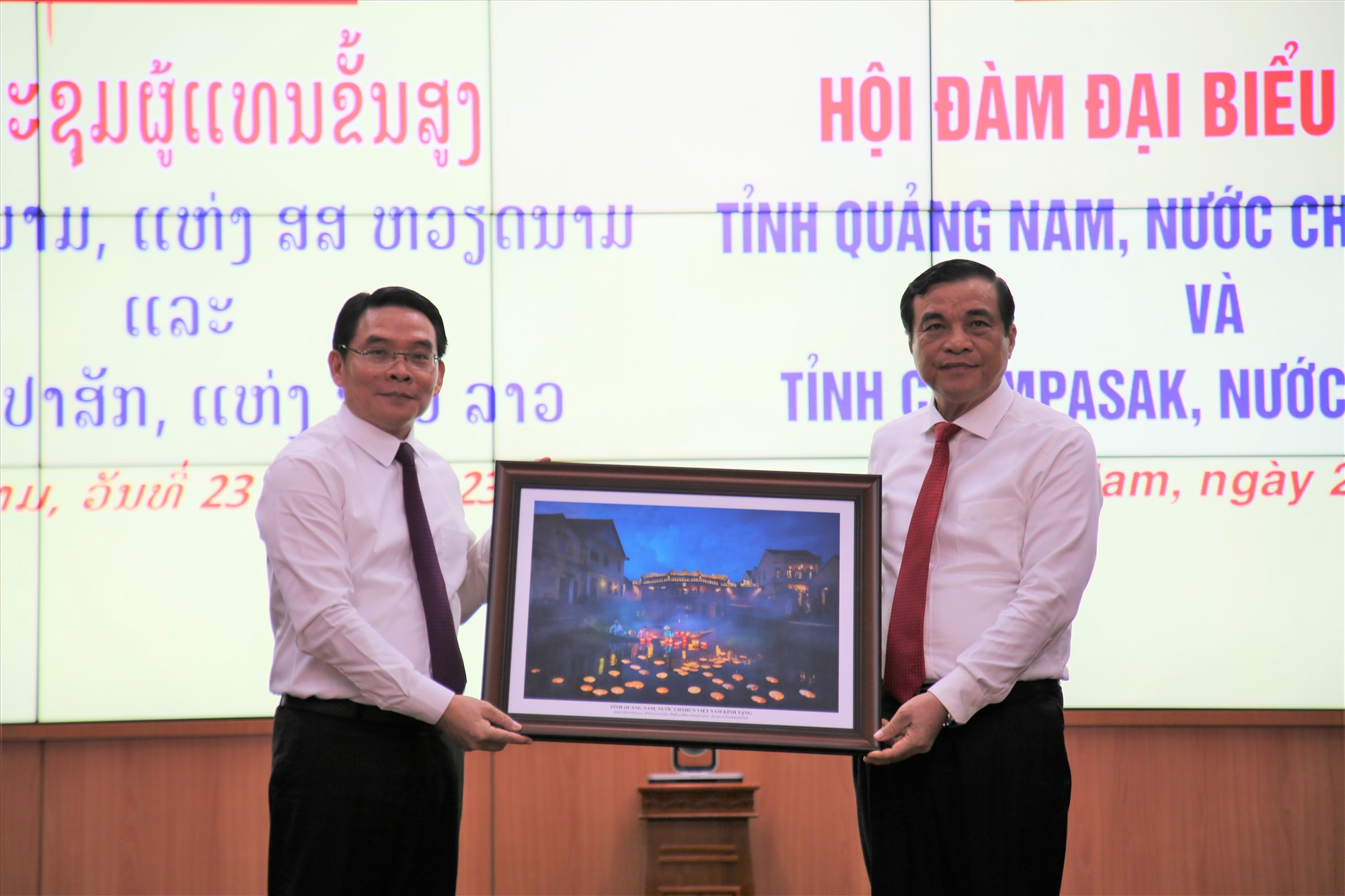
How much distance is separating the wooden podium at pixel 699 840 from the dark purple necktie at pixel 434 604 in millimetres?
1321

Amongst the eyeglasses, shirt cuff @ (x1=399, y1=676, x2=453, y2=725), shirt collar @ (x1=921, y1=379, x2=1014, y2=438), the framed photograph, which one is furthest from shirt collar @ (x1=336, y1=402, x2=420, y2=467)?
shirt collar @ (x1=921, y1=379, x2=1014, y2=438)

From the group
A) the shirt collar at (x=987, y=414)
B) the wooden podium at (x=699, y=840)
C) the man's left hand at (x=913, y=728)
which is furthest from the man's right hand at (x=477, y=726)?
the wooden podium at (x=699, y=840)

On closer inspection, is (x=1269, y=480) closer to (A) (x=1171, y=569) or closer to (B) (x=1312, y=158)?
(A) (x=1171, y=569)

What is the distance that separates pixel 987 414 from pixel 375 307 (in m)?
1.24

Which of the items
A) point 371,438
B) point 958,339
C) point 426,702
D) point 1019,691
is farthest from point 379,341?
point 1019,691

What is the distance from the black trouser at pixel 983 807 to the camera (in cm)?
197

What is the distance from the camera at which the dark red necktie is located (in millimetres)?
2018

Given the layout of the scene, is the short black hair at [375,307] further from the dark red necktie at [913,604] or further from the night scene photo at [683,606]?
the dark red necktie at [913,604]

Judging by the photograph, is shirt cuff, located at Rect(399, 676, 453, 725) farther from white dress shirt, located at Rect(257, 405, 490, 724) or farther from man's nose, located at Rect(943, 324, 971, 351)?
man's nose, located at Rect(943, 324, 971, 351)

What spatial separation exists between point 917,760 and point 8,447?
2.93 meters

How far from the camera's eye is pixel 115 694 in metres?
3.29

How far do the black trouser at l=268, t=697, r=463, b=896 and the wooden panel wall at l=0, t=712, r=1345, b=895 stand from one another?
4.25 feet

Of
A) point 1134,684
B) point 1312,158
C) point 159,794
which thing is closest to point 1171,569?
point 1134,684

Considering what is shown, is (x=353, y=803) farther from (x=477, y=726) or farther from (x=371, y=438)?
(x=371, y=438)
